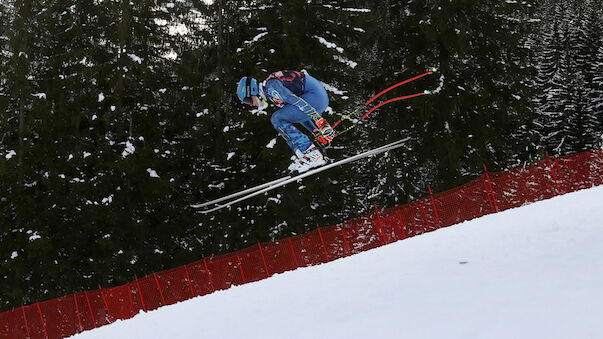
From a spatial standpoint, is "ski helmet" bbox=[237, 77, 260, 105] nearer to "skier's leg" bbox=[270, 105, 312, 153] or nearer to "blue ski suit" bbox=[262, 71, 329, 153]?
"blue ski suit" bbox=[262, 71, 329, 153]

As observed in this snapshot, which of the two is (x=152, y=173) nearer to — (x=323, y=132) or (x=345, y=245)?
(x=345, y=245)

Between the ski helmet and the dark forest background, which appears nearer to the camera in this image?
the ski helmet

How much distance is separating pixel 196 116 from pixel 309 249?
7.58m

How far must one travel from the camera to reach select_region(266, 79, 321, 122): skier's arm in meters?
8.77

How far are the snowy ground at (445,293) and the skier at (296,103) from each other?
2.24 metres

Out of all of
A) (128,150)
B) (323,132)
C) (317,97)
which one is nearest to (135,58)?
(128,150)

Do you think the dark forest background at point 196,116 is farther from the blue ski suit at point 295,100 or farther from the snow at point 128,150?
the blue ski suit at point 295,100

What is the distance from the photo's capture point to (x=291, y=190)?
745 inches

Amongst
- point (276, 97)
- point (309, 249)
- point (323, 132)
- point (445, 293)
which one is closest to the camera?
point (445, 293)

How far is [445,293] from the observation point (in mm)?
7035

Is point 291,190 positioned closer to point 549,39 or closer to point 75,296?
point 75,296

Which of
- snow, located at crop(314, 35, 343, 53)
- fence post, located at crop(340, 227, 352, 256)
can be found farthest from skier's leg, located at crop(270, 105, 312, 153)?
snow, located at crop(314, 35, 343, 53)

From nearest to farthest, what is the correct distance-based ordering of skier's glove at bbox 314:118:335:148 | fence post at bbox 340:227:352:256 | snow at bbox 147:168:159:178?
skier's glove at bbox 314:118:335:148
fence post at bbox 340:227:352:256
snow at bbox 147:168:159:178

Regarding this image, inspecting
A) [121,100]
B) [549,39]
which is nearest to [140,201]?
[121,100]
